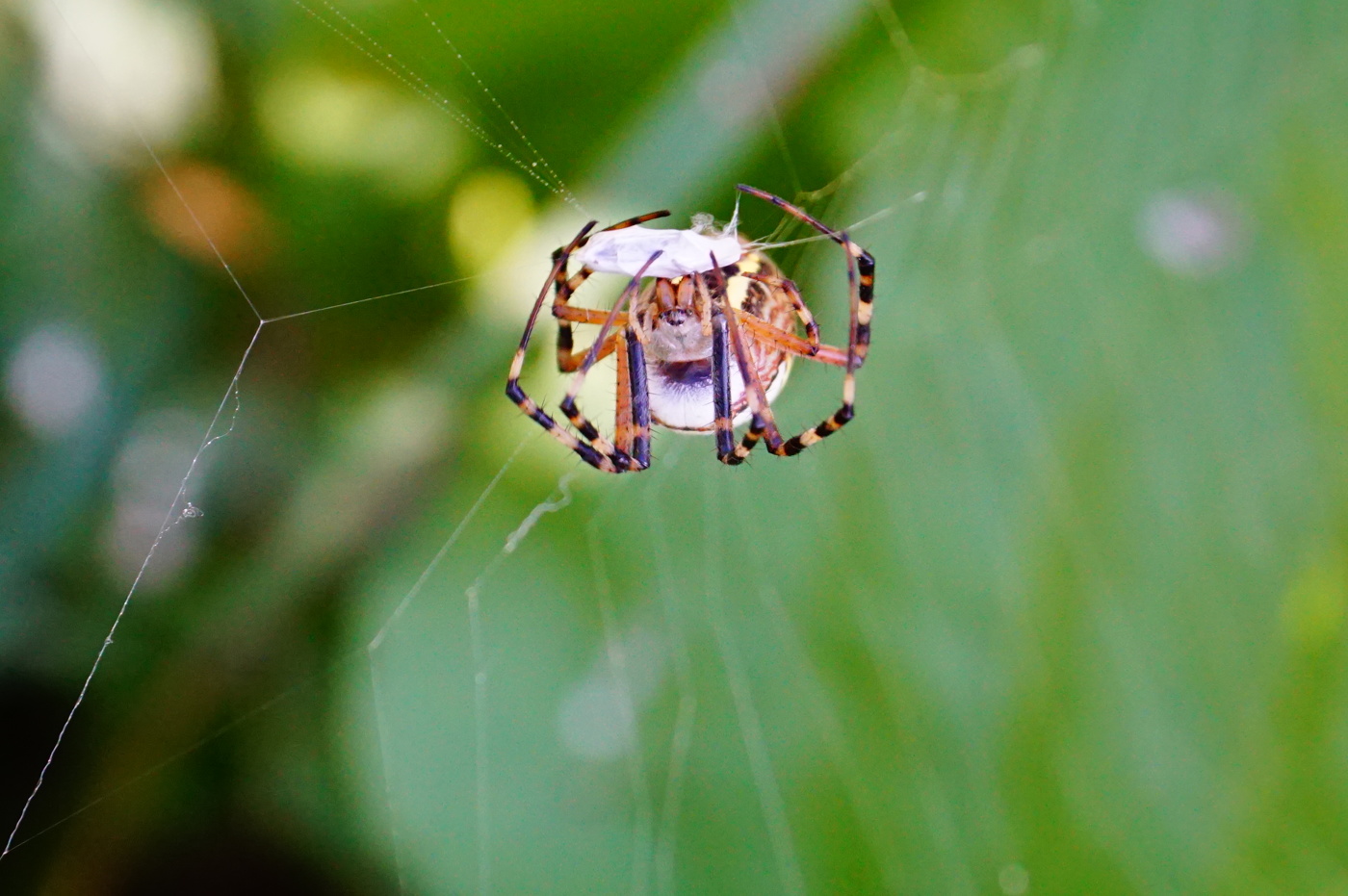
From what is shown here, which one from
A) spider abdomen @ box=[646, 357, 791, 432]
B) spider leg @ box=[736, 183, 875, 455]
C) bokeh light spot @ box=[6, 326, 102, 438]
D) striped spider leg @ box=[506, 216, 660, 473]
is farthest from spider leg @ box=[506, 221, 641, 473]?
bokeh light spot @ box=[6, 326, 102, 438]

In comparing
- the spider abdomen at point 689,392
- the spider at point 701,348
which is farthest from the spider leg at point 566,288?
the spider abdomen at point 689,392

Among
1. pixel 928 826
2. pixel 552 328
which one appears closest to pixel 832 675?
pixel 928 826

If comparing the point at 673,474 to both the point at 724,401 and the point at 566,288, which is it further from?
the point at 566,288

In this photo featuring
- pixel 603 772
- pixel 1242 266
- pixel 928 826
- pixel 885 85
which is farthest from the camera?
pixel 603 772

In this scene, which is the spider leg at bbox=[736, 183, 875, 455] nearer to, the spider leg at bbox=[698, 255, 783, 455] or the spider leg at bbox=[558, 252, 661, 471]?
the spider leg at bbox=[698, 255, 783, 455]

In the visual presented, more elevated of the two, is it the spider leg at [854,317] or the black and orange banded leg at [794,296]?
the black and orange banded leg at [794,296]

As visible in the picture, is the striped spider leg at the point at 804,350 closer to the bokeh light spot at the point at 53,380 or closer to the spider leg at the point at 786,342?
the spider leg at the point at 786,342

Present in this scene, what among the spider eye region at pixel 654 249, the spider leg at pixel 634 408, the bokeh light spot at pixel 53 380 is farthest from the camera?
the spider leg at pixel 634 408

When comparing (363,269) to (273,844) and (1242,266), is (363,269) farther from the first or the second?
(1242,266)
